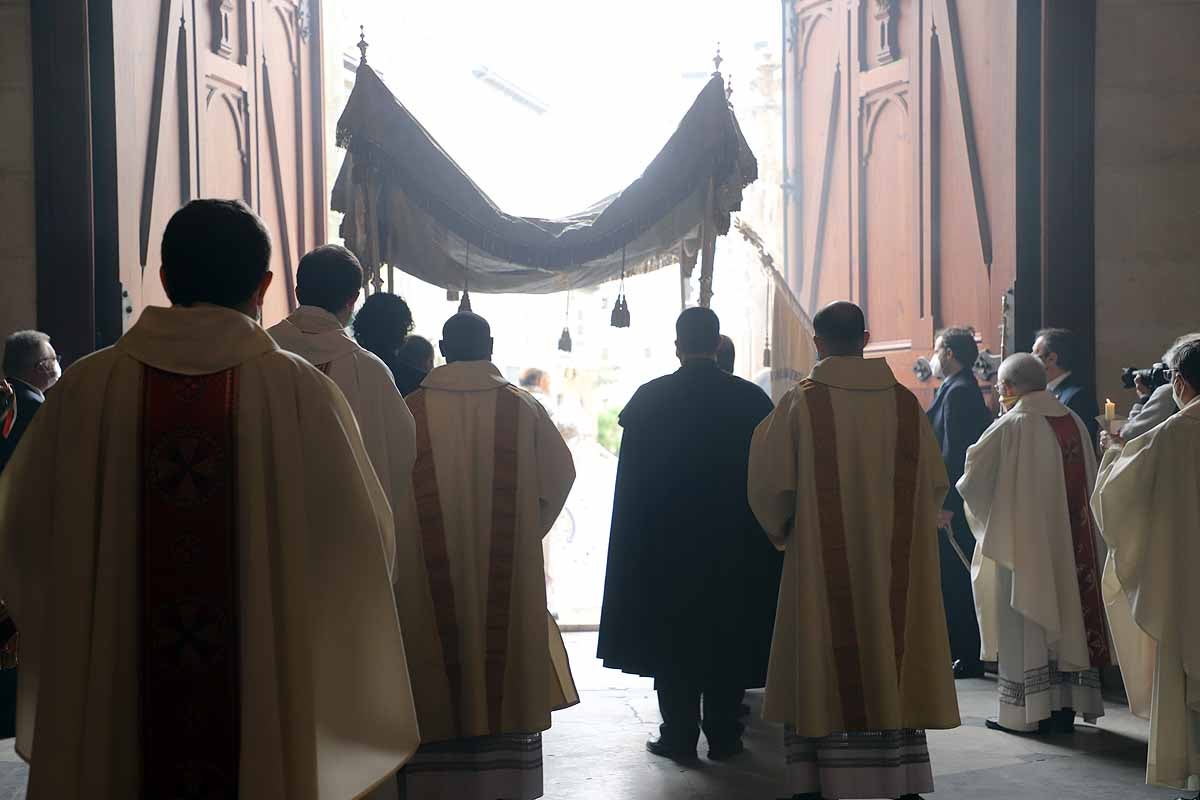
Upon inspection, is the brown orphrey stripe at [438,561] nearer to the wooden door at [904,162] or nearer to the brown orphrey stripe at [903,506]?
the brown orphrey stripe at [903,506]

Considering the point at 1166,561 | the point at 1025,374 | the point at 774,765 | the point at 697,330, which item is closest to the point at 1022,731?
the point at 774,765

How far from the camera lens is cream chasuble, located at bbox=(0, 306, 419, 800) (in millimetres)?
2256

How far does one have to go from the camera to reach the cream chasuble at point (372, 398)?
11.2 ft

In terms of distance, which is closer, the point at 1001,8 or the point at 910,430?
the point at 910,430

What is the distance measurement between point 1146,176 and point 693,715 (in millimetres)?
3793

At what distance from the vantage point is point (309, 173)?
9.08 meters

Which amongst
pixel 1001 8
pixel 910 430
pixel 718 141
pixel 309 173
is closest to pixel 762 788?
pixel 910 430

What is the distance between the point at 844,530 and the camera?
4.12 meters

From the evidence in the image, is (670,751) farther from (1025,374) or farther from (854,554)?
(1025,374)

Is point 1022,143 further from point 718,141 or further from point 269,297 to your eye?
point 269,297

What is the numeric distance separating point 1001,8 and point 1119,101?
88cm

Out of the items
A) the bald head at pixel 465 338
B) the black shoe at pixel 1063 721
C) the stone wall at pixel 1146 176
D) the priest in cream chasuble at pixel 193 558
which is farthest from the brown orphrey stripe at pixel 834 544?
the stone wall at pixel 1146 176

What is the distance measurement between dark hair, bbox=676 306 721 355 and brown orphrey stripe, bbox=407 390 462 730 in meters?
1.32

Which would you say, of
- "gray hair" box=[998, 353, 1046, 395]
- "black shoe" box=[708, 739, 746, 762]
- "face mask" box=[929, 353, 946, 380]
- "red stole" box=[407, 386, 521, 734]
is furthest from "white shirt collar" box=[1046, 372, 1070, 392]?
"red stole" box=[407, 386, 521, 734]
